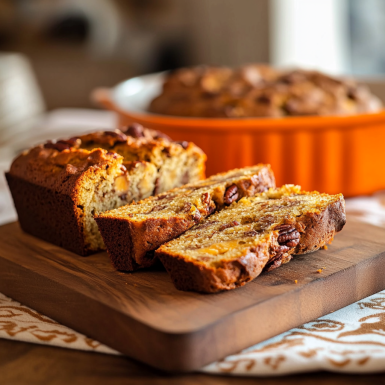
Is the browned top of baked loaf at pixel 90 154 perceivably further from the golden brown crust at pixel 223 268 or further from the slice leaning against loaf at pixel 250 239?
the golden brown crust at pixel 223 268

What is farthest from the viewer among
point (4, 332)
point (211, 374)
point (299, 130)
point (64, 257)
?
point (299, 130)

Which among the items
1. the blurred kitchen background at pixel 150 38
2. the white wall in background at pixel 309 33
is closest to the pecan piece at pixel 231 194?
the white wall in background at pixel 309 33

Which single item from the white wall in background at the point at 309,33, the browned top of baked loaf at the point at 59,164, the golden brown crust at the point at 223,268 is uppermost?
the white wall in background at the point at 309,33

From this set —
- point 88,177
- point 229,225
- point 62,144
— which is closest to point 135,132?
point 62,144

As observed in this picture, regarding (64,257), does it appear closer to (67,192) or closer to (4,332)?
(67,192)

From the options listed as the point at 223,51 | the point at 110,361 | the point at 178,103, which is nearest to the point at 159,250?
the point at 110,361

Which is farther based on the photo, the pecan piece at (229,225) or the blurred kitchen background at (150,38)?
the blurred kitchen background at (150,38)

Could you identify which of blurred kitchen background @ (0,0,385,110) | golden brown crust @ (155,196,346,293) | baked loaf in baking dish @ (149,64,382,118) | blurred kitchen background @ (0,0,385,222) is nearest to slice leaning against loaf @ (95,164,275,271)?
golden brown crust @ (155,196,346,293)
